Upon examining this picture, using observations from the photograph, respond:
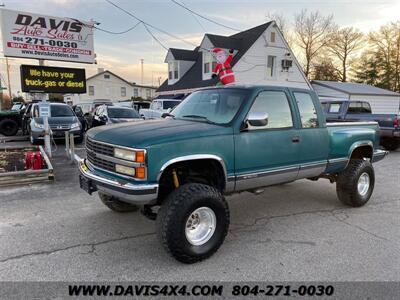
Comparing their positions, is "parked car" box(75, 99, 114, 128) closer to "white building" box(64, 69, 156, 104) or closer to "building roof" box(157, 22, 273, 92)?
"building roof" box(157, 22, 273, 92)

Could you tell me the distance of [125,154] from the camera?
3371 mm

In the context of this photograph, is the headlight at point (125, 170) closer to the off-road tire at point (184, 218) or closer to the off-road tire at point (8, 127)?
the off-road tire at point (184, 218)

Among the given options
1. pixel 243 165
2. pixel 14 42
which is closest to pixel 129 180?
pixel 243 165

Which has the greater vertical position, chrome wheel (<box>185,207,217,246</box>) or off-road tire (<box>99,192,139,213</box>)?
chrome wheel (<box>185,207,217,246</box>)

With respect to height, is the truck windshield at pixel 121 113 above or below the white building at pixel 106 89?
below

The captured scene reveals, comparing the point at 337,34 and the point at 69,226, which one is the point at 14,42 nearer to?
the point at 69,226

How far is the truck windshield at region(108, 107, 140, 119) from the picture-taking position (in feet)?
46.6

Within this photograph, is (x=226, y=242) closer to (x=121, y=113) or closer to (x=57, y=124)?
(x=57, y=124)

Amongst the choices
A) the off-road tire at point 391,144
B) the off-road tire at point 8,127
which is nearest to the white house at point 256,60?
the off-road tire at point 391,144

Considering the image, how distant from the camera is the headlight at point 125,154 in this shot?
10.8 ft

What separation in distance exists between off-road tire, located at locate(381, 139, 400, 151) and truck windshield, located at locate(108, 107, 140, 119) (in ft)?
35.8

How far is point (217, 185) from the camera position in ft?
13.2

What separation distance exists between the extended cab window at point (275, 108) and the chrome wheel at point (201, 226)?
1477 millimetres

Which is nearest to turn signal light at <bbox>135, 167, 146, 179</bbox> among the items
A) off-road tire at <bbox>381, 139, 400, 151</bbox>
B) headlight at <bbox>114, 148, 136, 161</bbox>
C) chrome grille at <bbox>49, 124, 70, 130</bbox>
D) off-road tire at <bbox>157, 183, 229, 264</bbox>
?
headlight at <bbox>114, 148, 136, 161</bbox>
